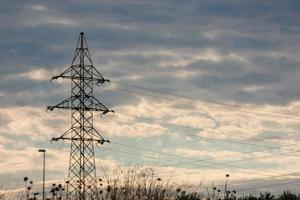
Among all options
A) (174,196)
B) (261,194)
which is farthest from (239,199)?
(174,196)

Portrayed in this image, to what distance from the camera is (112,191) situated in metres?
23.8

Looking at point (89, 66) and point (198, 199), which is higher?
point (89, 66)

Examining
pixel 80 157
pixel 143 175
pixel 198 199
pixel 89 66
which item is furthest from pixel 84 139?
pixel 143 175

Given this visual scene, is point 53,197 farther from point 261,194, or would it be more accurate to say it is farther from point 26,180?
point 261,194

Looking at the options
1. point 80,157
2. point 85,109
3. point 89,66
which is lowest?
point 80,157

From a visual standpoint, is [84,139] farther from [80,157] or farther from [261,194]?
[261,194]

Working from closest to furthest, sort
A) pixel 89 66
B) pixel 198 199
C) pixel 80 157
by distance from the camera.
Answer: pixel 198 199, pixel 80 157, pixel 89 66

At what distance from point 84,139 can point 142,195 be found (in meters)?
23.8

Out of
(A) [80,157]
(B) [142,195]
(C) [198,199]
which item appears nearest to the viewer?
(B) [142,195]

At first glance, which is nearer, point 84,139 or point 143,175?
point 143,175

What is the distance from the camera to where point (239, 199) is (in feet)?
114

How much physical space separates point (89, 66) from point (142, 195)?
2979cm

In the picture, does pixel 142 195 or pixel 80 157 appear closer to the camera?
pixel 142 195

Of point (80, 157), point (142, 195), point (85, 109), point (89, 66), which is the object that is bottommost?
point (142, 195)
